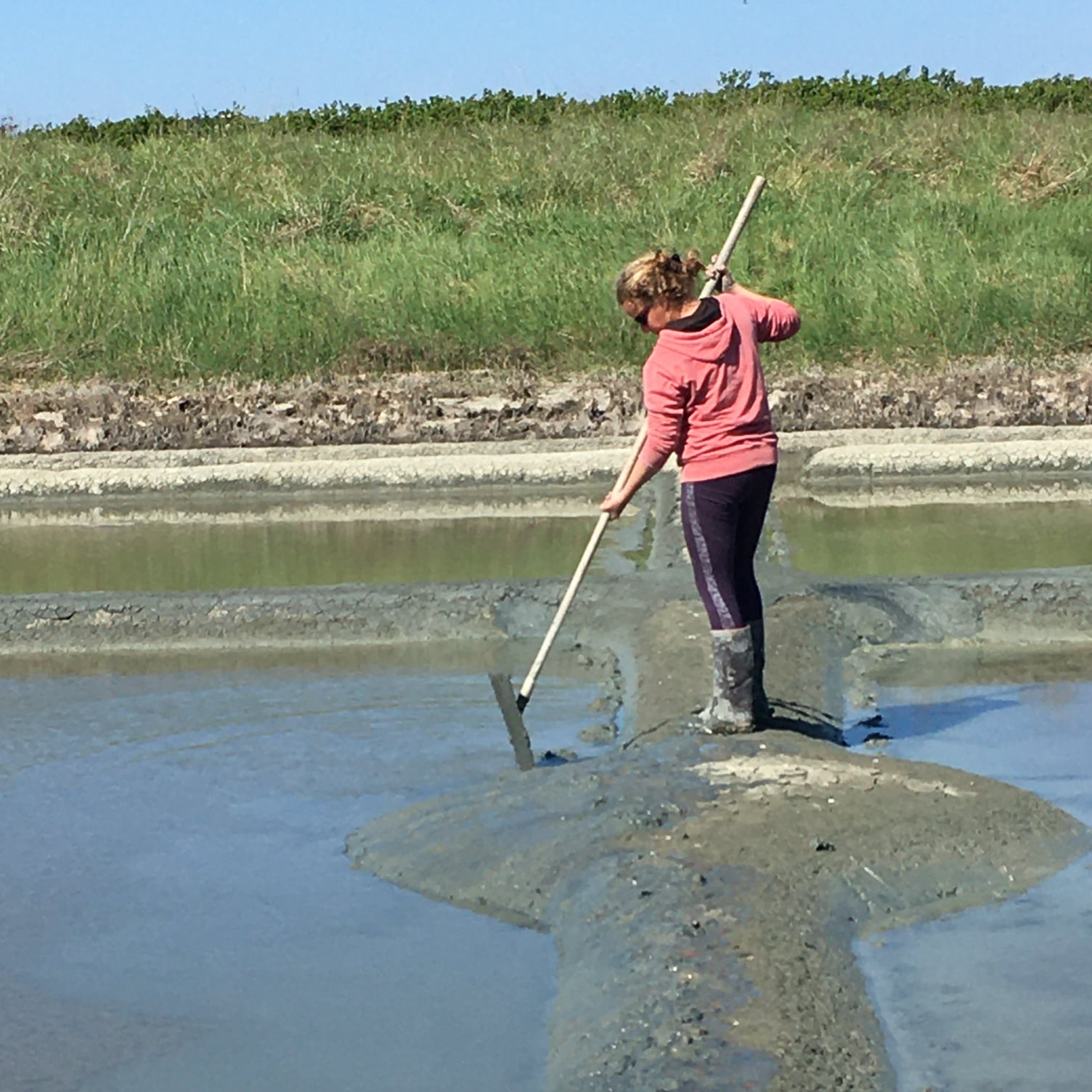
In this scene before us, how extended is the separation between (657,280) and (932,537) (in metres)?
3.60

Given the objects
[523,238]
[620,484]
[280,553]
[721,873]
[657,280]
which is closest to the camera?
[721,873]

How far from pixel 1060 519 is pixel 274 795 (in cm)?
433

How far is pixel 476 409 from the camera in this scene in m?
9.91

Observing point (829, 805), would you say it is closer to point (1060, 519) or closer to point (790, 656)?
point (790, 656)

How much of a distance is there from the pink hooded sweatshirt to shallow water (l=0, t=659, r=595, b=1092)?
3.11ft

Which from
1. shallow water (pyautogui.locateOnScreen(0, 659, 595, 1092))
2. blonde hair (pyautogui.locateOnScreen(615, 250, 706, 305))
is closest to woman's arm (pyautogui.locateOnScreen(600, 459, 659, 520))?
blonde hair (pyautogui.locateOnScreen(615, 250, 706, 305))

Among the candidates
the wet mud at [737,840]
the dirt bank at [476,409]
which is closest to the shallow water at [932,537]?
the wet mud at [737,840]

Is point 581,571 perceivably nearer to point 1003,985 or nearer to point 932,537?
point 1003,985

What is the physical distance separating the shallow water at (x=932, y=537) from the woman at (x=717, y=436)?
2.16 metres

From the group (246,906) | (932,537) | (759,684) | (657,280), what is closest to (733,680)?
(759,684)

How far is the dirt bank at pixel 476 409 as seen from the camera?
9.55m

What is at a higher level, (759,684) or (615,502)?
(615,502)

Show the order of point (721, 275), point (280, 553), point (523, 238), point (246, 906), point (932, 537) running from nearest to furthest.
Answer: point (246, 906) → point (721, 275) → point (932, 537) → point (280, 553) → point (523, 238)

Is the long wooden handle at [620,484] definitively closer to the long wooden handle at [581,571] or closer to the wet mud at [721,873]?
the long wooden handle at [581,571]
